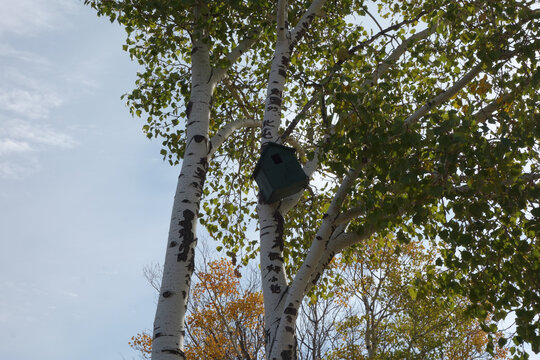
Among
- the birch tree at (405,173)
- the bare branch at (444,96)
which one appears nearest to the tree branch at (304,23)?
the birch tree at (405,173)

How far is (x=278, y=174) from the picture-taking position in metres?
5.14

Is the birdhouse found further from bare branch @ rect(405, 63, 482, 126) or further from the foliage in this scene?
the foliage

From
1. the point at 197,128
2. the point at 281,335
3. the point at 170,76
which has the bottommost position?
the point at 281,335

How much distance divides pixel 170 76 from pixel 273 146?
3788mm

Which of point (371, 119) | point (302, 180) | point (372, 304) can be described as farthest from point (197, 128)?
point (372, 304)

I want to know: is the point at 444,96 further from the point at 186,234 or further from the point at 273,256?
the point at 186,234

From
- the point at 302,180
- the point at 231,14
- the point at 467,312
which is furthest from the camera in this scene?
the point at 231,14

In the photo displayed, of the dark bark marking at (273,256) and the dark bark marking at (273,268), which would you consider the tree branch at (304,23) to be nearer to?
the dark bark marking at (273,256)

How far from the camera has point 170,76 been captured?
830cm

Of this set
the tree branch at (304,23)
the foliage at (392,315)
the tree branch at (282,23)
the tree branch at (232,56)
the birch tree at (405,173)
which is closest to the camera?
the birch tree at (405,173)

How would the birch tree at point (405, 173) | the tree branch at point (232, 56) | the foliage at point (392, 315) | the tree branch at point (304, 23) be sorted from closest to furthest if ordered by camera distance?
the birch tree at point (405, 173)
the tree branch at point (304, 23)
the tree branch at point (232, 56)
the foliage at point (392, 315)

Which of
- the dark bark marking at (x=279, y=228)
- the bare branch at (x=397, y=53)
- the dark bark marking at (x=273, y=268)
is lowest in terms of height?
the dark bark marking at (x=273, y=268)

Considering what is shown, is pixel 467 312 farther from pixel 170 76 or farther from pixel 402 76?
pixel 170 76

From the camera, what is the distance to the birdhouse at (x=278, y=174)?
5.10m
